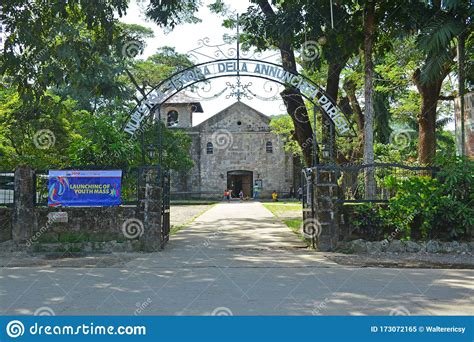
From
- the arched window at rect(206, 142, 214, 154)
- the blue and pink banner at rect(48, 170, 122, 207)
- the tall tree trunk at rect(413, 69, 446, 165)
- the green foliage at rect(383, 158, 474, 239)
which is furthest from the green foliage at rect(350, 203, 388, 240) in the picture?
the arched window at rect(206, 142, 214, 154)

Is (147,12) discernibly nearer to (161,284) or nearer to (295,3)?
(295,3)

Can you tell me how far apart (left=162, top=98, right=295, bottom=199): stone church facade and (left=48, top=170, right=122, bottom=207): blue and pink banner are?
98.4 feet

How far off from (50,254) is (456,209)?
8.17 metres

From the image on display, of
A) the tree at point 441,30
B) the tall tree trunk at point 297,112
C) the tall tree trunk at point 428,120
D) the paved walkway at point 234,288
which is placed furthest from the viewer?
the tall tree trunk at point 428,120

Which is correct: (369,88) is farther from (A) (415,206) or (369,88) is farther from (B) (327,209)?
(B) (327,209)

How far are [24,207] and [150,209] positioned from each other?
106 inches

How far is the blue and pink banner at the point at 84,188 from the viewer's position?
10.2 m

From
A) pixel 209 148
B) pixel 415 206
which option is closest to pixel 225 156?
pixel 209 148

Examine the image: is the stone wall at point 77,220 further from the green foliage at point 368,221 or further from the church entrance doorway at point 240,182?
the church entrance doorway at point 240,182

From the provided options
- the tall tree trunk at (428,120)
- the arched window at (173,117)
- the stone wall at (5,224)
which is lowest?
the stone wall at (5,224)

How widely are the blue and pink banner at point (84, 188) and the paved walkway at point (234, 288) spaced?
1.63m

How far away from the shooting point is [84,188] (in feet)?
33.6

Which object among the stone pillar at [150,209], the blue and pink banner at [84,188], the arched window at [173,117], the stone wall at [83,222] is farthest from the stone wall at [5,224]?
the arched window at [173,117]

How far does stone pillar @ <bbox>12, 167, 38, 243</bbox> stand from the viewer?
1009cm
